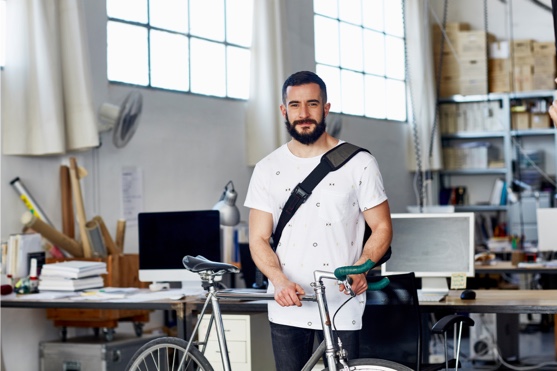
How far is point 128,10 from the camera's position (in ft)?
21.8

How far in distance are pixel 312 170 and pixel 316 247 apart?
0.80 ft

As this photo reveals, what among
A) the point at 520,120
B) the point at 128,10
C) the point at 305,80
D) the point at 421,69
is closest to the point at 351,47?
the point at 421,69

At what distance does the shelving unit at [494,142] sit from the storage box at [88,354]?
6.65m

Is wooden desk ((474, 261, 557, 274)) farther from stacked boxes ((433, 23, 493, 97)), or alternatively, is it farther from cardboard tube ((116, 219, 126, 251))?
stacked boxes ((433, 23, 493, 97))

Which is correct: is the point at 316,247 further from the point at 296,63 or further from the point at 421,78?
the point at 421,78

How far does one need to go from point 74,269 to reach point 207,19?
3106mm

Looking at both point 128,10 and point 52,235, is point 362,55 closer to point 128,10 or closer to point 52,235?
point 128,10

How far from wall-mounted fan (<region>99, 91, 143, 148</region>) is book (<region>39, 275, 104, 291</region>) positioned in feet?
4.00

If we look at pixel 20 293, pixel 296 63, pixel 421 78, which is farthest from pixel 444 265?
pixel 421 78

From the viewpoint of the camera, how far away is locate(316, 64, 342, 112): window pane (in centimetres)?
955

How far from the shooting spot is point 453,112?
11.5 m

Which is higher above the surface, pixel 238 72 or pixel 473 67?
pixel 473 67

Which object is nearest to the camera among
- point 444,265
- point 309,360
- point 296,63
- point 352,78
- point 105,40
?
point 309,360

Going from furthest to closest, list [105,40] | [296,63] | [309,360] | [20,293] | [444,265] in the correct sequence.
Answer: [296,63], [105,40], [20,293], [444,265], [309,360]
